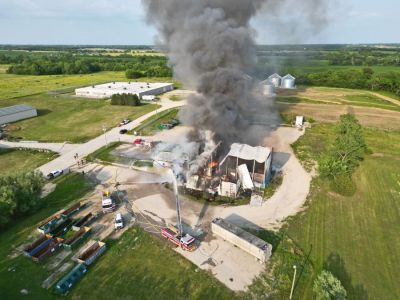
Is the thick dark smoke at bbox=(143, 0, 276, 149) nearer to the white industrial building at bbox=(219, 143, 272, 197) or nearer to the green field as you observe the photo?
the white industrial building at bbox=(219, 143, 272, 197)

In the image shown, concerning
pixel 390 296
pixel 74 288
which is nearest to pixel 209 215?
pixel 74 288

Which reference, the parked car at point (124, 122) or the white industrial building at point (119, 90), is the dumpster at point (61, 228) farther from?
the white industrial building at point (119, 90)

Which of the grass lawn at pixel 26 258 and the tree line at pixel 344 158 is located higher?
the tree line at pixel 344 158

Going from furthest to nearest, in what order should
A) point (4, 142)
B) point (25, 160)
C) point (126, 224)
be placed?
point (4, 142) < point (25, 160) < point (126, 224)

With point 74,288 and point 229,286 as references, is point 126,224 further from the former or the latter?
point 229,286

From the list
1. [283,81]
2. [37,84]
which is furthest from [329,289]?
[37,84]

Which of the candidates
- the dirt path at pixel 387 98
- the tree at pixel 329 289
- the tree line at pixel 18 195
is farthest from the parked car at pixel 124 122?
the dirt path at pixel 387 98

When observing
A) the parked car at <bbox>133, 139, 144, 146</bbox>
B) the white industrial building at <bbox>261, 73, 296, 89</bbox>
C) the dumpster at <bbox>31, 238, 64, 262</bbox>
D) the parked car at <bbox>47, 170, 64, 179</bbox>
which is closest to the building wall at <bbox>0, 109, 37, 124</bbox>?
the parked car at <bbox>133, 139, 144, 146</bbox>
